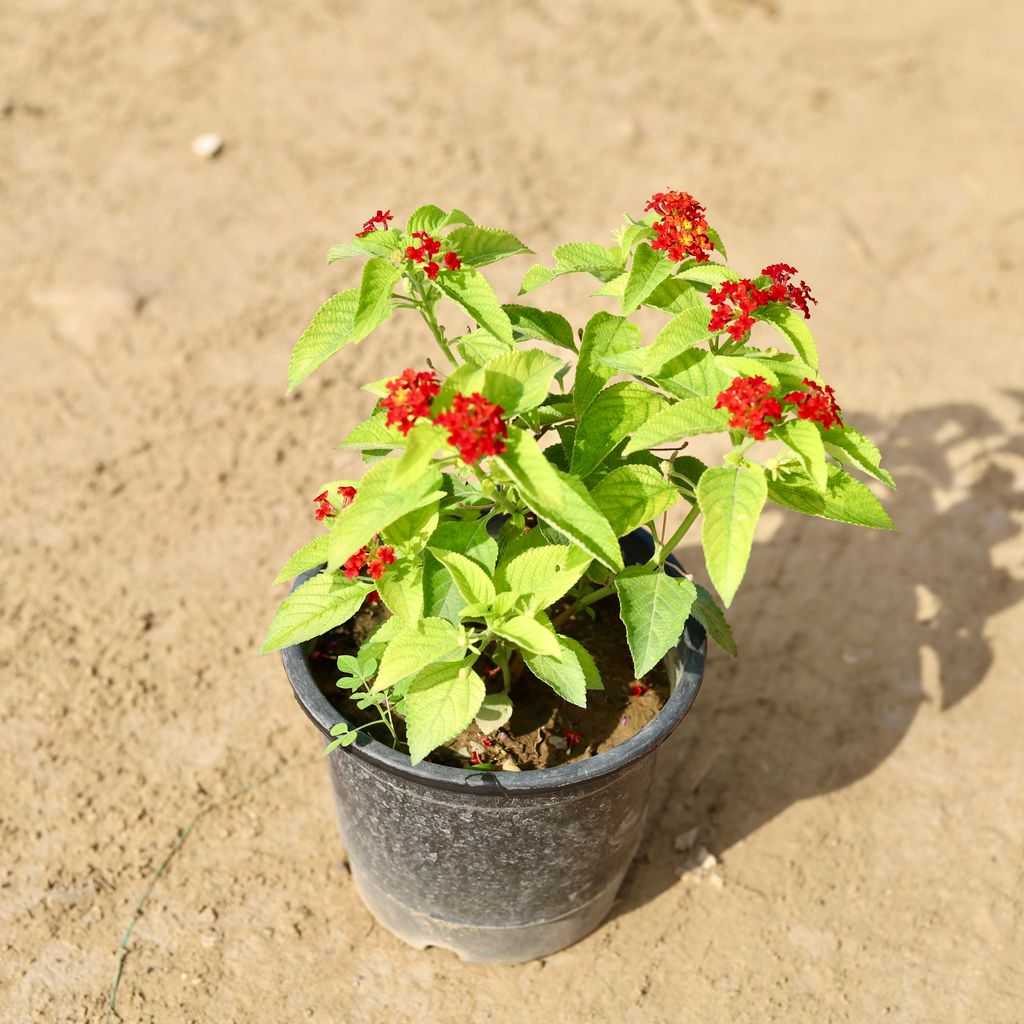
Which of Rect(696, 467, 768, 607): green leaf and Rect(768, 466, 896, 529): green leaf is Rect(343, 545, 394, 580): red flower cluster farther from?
Rect(768, 466, 896, 529): green leaf

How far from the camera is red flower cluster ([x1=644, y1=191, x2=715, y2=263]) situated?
196 centimetres

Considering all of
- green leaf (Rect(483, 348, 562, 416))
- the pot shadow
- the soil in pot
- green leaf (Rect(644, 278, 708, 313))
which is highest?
green leaf (Rect(483, 348, 562, 416))

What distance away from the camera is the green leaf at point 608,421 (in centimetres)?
198

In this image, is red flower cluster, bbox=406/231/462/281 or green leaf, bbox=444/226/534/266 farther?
green leaf, bbox=444/226/534/266

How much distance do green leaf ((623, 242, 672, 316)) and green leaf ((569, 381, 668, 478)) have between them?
0.14 metres

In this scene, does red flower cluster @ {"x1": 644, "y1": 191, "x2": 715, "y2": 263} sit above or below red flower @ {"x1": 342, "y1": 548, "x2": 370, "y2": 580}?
above

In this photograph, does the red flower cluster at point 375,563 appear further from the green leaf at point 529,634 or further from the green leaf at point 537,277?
the green leaf at point 537,277

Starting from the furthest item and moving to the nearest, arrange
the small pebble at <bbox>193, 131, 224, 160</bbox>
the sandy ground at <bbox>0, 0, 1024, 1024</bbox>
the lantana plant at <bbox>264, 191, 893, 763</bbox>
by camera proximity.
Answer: the small pebble at <bbox>193, 131, 224, 160</bbox> → the sandy ground at <bbox>0, 0, 1024, 1024</bbox> → the lantana plant at <bbox>264, 191, 893, 763</bbox>

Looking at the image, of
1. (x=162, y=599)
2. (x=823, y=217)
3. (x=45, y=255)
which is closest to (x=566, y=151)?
(x=823, y=217)

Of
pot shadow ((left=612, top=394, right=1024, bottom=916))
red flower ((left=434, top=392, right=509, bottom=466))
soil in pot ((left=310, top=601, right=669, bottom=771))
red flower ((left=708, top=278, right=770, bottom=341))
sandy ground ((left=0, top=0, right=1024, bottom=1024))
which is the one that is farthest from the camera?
pot shadow ((left=612, top=394, right=1024, bottom=916))

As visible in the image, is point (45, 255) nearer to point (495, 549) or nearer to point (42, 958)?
point (42, 958)

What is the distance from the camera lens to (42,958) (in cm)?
257

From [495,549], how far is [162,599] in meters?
1.58

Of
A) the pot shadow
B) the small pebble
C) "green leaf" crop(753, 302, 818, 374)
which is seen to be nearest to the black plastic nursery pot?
the pot shadow
